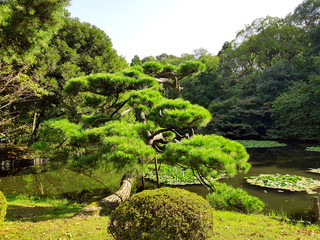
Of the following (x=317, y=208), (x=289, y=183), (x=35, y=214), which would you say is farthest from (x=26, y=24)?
(x=289, y=183)

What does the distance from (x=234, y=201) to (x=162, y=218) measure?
2.82m

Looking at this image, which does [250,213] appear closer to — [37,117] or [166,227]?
[166,227]

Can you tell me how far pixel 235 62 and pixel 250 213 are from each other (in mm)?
22166

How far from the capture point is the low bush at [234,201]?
→ 4.20 meters

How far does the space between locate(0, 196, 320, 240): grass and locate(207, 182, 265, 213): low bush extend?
1.08 ft

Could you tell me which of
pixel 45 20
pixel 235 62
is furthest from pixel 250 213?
pixel 235 62

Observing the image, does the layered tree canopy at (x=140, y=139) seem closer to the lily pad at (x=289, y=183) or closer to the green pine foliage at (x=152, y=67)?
the green pine foliage at (x=152, y=67)

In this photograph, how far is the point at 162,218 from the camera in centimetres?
201

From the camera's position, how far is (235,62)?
77.4 ft

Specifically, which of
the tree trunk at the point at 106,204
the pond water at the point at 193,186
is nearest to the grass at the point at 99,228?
the tree trunk at the point at 106,204

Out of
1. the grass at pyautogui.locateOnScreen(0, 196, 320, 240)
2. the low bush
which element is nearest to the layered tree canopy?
the low bush

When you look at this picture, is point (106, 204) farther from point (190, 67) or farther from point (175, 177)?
point (190, 67)

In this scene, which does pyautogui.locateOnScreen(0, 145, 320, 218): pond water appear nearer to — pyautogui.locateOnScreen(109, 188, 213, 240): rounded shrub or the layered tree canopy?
the layered tree canopy

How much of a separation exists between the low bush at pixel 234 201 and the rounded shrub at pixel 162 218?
232cm
